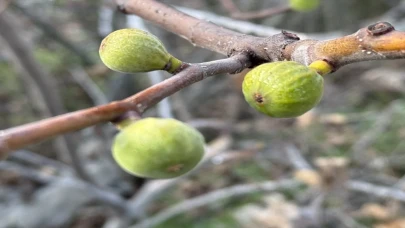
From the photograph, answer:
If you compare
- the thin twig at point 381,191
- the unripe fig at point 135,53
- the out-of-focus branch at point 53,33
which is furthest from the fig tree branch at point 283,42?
the out-of-focus branch at point 53,33

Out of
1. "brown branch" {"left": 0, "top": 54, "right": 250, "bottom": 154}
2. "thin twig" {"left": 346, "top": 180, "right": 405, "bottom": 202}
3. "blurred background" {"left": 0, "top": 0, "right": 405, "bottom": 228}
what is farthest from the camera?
"blurred background" {"left": 0, "top": 0, "right": 405, "bottom": 228}

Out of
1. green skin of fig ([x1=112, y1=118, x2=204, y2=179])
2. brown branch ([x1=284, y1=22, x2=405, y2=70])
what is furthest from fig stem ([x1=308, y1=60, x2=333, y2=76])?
green skin of fig ([x1=112, y1=118, x2=204, y2=179])

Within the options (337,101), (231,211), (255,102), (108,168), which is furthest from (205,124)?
(255,102)

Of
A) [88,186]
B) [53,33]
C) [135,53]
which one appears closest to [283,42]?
[135,53]

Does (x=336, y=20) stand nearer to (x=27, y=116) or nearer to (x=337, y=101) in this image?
(x=337, y=101)

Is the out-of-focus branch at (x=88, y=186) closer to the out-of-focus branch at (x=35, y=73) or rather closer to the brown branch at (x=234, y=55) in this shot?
the out-of-focus branch at (x=35, y=73)

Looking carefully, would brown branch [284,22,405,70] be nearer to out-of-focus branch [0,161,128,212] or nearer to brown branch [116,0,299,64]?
brown branch [116,0,299,64]
